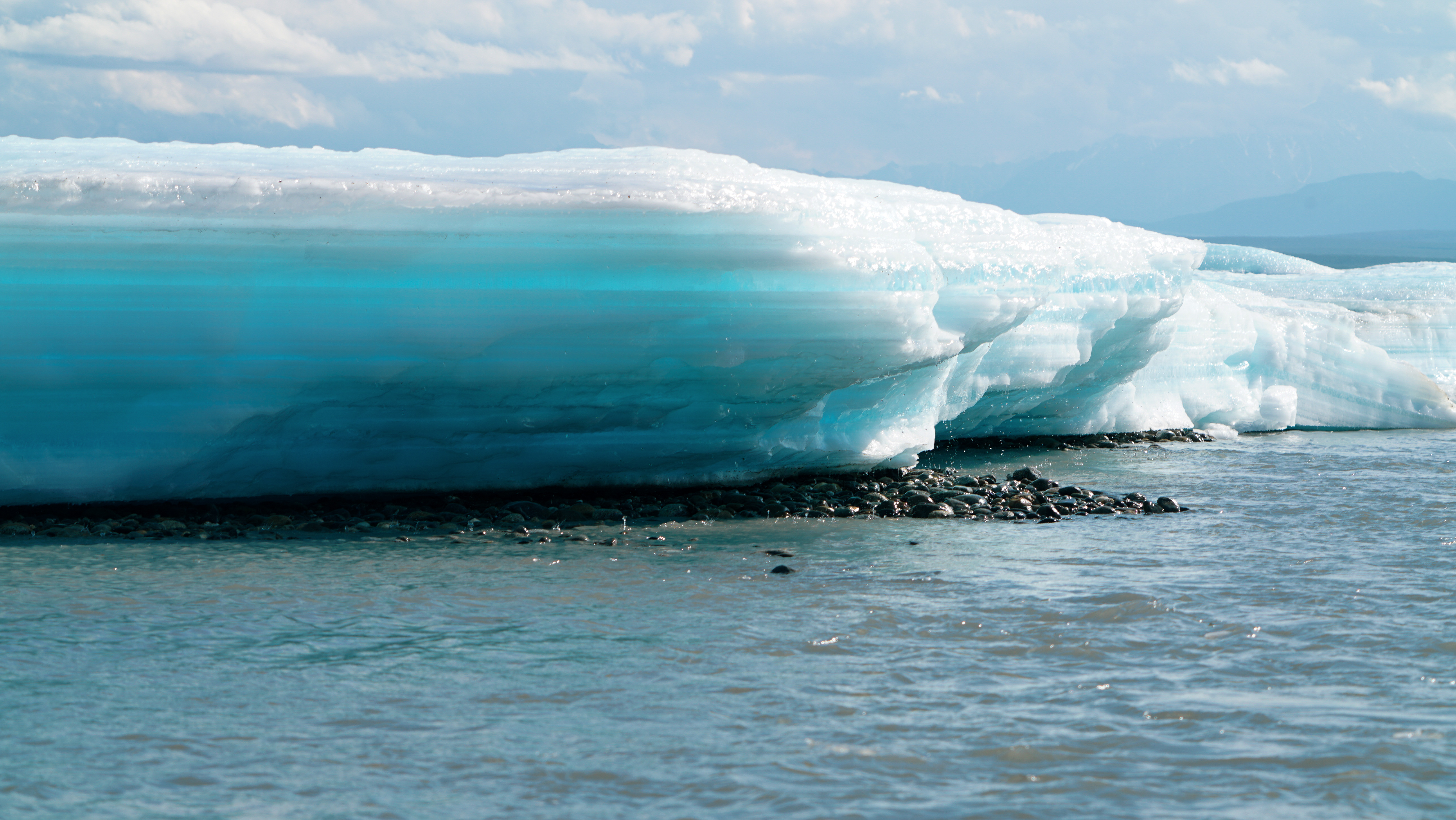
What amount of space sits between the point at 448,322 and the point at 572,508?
1520mm

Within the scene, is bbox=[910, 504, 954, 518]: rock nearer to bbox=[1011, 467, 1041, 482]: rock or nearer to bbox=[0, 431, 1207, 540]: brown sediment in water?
bbox=[0, 431, 1207, 540]: brown sediment in water

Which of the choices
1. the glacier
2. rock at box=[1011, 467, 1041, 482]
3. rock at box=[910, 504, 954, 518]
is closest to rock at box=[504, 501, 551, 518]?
the glacier

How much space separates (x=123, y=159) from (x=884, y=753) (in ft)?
22.4

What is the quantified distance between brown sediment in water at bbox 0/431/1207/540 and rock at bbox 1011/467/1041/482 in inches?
2.0

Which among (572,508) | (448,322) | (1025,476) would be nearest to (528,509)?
(572,508)

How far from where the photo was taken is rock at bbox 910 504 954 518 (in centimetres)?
872

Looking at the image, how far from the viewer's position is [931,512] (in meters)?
8.76

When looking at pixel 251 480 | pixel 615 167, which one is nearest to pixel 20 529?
pixel 251 480

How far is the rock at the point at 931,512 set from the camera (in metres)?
8.72

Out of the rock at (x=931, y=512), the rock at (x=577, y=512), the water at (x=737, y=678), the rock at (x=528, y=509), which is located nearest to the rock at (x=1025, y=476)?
the rock at (x=931, y=512)

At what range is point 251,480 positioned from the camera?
333 inches

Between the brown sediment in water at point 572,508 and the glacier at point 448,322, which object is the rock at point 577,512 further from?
the glacier at point 448,322

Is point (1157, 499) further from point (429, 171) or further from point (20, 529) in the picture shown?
point (20, 529)

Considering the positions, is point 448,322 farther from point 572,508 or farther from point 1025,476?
point 1025,476
